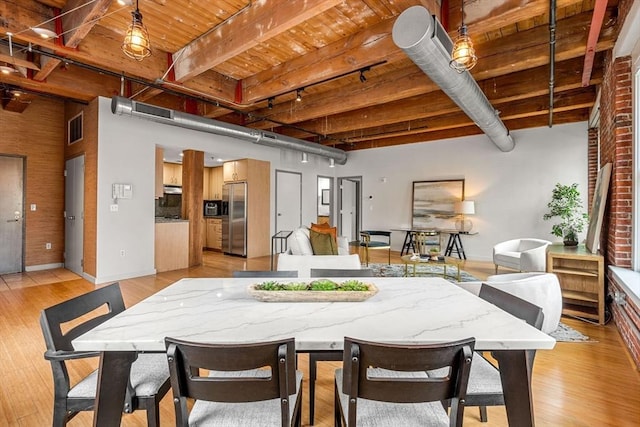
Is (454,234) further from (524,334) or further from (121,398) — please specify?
(121,398)

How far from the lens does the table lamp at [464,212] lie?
695cm

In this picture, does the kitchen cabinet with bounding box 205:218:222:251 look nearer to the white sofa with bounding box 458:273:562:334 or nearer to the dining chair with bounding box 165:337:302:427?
the white sofa with bounding box 458:273:562:334

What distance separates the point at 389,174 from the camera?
8.59 m

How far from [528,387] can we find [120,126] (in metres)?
5.98

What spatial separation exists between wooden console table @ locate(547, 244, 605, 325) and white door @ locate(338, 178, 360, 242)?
5.93m

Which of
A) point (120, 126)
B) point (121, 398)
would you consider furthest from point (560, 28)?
point (120, 126)

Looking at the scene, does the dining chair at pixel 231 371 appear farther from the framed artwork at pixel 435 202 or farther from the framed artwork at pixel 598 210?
the framed artwork at pixel 435 202

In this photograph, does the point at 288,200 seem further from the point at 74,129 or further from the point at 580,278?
the point at 580,278

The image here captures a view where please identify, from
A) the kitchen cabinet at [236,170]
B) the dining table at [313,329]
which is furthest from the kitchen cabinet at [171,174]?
the dining table at [313,329]

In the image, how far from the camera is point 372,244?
21.0ft

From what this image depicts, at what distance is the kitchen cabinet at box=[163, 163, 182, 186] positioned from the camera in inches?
326

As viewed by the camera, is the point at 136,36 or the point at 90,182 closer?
the point at 136,36

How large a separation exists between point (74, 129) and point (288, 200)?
4.60m

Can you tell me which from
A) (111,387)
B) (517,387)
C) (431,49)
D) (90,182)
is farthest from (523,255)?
(90,182)
